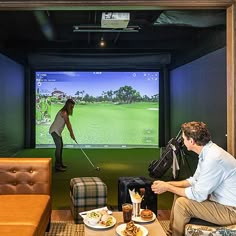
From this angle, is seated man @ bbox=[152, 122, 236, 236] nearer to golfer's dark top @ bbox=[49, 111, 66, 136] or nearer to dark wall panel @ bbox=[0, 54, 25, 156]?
golfer's dark top @ bbox=[49, 111, 66, 136]

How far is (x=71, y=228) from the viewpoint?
3115mm

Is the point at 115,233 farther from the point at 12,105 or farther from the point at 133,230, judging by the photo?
the point at 12,105

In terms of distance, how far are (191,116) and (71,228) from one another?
3748 millimetres

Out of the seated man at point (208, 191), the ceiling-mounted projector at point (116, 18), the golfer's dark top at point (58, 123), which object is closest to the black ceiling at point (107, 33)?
the ceiling-mounted projector at point (116, 18)

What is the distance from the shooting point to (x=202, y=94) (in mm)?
5734

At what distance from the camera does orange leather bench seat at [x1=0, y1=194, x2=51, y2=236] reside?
7.11ft

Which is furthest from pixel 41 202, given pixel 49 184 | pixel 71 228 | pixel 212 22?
pixel 212 22

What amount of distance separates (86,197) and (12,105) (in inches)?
140

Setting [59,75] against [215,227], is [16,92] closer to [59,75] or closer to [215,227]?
[59,75]

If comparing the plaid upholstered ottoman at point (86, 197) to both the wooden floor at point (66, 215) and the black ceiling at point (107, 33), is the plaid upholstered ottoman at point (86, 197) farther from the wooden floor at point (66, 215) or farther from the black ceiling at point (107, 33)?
the black ceiling at point (107, 33)

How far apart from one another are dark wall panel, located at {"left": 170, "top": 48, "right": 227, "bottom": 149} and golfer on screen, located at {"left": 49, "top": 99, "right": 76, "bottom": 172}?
6.43 ft

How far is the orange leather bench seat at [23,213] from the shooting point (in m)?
2.17

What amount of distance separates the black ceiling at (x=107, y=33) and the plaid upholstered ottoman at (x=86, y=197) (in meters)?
2.22

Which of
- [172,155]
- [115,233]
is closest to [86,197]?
[115,233]
